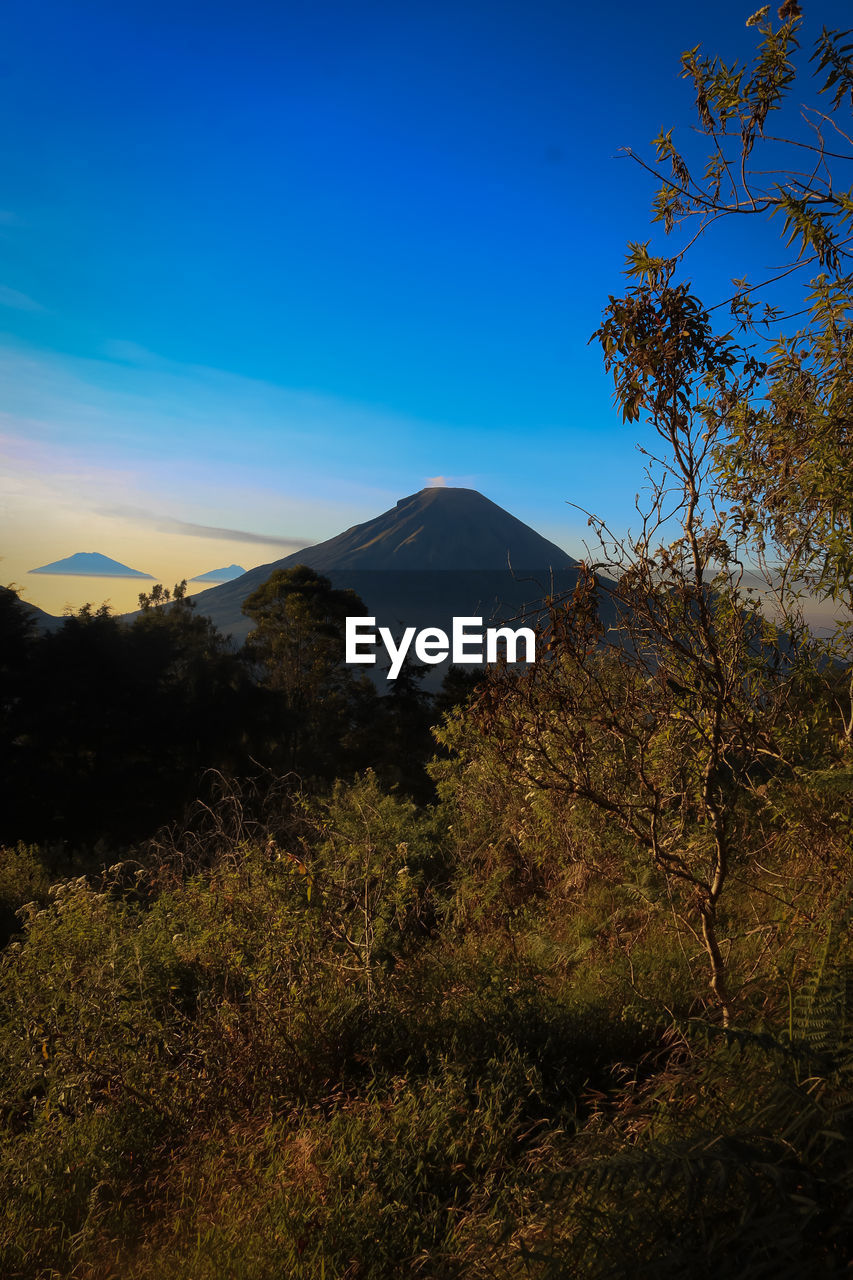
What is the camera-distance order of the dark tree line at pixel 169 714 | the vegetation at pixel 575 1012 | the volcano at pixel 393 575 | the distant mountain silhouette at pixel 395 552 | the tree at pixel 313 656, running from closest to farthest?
the vegetation at pixel 575 1012
the dark tree line at pixel 169 714
the tree at pixel 313 656
the volcano at pixel 393 575
the distant mountain silhouette at pixel 395 552

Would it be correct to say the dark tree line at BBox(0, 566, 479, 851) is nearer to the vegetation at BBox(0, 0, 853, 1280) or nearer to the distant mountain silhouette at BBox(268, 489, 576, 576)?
the vegetation at BBox(0, 0, 853, 1280)

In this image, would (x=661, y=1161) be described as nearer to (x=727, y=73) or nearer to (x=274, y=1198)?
(x=274, y=1198)

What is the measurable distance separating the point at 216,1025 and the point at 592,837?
4.75 meters

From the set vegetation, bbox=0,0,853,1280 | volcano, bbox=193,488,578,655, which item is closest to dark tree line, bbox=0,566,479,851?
vegetation, bbox=0,0,853,1280

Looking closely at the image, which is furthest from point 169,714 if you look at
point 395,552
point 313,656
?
point 395,552

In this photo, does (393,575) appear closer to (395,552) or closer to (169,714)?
(395,552)

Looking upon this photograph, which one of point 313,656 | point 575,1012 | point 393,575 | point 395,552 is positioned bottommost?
point 575,1012

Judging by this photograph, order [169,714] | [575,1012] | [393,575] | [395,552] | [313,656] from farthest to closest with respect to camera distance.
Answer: [395,552]
[393,575]
[313,656]
[169,714]
[575,1012]

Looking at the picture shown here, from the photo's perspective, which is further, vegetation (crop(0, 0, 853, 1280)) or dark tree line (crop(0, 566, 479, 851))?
dark tree line (crop(0, 566, 479, 851))

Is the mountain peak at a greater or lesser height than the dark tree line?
greater

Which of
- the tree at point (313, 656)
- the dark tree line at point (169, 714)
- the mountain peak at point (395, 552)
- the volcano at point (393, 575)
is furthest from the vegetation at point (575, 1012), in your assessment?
the mountain peak at point (395, 552)

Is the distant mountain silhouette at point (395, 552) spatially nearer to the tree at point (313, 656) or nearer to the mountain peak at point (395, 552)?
the mountain peak at point (395, 552)

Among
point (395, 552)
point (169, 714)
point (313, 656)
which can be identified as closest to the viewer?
point (169, 714)

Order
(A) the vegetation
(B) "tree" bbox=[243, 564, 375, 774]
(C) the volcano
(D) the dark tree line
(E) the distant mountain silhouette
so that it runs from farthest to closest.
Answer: (E) the distant mountain silhouette
(C) the volcano
(B) "tree" bbox=[243, 564, 375, 774]
(D) the dark tree line
(A) the vegetation
